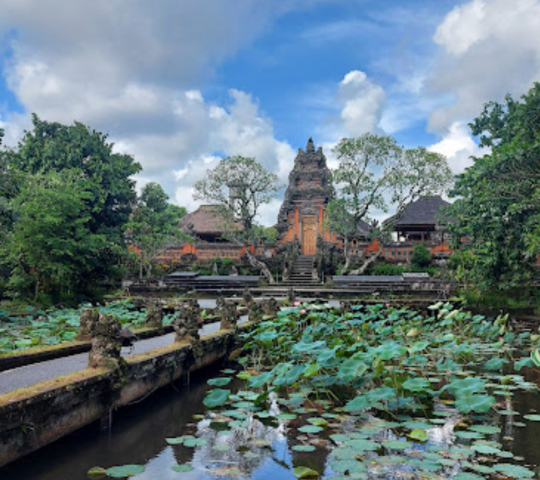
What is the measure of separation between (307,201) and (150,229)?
32.4 ft

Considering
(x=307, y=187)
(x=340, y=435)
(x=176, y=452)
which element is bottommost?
(x=176, y=452)

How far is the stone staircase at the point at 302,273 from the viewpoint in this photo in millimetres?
23631

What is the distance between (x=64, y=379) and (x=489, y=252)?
1368 cm

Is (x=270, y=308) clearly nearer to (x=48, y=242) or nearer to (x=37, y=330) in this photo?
(x=37, y=330)

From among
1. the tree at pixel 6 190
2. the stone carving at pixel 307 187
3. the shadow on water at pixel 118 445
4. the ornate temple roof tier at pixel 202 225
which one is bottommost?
the shadow on water at pixel 118 445

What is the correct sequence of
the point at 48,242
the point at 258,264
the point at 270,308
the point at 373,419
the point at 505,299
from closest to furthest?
1. the point at 373,419
2. the point at 270,308
3. the point at 48,242
4. the point at 505,299
5. the point at 258,264

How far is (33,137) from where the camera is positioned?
21.2 metres

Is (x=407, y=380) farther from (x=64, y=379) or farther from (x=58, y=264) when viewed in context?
(x=58, y=264)

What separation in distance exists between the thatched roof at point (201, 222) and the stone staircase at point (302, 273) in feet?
21.7

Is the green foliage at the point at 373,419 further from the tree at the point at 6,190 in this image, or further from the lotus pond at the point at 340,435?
the tree at the point at 6,190

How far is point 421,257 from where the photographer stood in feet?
83.5

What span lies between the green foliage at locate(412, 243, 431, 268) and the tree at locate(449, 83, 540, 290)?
8.63m

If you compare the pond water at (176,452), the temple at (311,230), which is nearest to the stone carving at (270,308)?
the pond water at (176,452)

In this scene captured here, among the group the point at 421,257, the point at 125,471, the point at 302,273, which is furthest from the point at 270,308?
the point at 421,257
